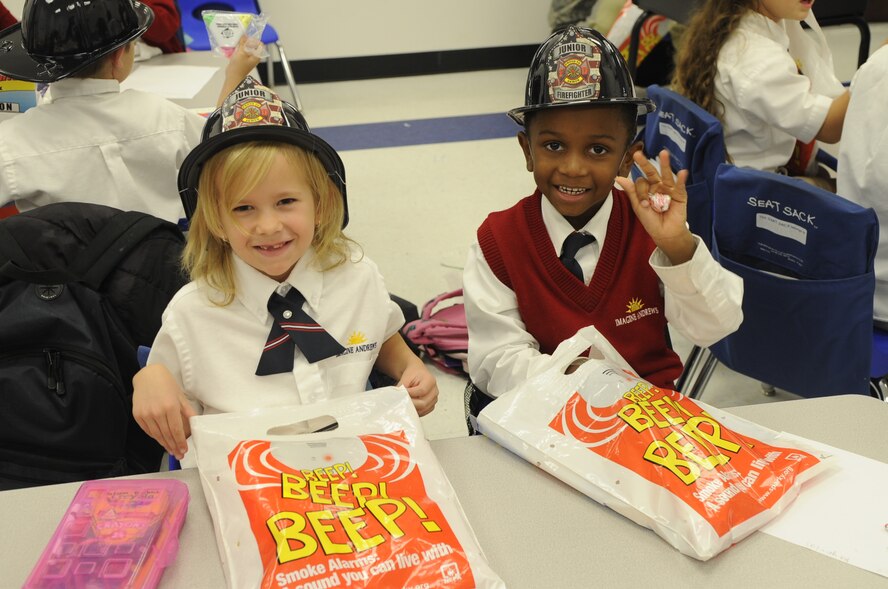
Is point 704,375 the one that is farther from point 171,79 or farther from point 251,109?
point 171,79

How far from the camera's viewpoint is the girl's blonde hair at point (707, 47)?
2168 millimetres

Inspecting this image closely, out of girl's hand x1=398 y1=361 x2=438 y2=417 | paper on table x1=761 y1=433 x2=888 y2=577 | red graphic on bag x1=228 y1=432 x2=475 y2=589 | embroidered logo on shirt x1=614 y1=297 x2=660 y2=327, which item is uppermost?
red graphic on bag x1=228 y1=432 x2=475 y2=589

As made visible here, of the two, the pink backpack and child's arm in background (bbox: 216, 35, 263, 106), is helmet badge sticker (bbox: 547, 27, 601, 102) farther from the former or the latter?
the pink backpack

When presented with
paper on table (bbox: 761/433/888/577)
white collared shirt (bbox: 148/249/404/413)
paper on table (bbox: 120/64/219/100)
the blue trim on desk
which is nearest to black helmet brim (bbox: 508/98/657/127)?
white collared shirt (bbox: 148/249/404/413)

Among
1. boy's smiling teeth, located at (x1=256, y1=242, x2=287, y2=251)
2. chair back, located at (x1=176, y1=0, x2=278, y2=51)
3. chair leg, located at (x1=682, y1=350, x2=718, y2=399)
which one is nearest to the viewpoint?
boy's smiling teeth, located at (x1=256, y1=242, x2=287, y2=251)

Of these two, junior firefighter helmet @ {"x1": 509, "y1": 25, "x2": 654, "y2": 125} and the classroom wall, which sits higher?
junior firefighter helmet @ {"x1": 509, "y1": 25, "x2": 654, "y2": 125}

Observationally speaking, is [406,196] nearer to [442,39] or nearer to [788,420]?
[442,39]

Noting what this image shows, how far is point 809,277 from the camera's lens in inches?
58.7

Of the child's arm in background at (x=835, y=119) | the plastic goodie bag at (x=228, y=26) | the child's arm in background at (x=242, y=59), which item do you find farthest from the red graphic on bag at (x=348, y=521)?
the child's arm in background at (x=835, y=119)

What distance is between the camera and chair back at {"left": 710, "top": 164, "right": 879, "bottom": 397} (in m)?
1.42

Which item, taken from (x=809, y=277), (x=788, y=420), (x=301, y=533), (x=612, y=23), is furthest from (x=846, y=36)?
(x=301, y=533)

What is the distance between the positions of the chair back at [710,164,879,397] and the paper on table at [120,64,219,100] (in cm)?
174

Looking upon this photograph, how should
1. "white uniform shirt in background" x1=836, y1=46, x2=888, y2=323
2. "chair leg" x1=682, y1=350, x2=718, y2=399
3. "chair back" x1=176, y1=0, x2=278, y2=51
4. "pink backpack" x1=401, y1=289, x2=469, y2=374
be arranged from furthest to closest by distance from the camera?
"chair back" x1=176, y1=0, x2=278, y2=51, "pink backpack" x1=401, y1=289, x2=469, y2=374, "chair leg" x1=682, y1=350, x2=718, y2=399, "white uniform shirt in background" x1=836, y1=46, x2=888, y2=323

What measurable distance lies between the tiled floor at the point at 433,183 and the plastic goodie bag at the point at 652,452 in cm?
119
